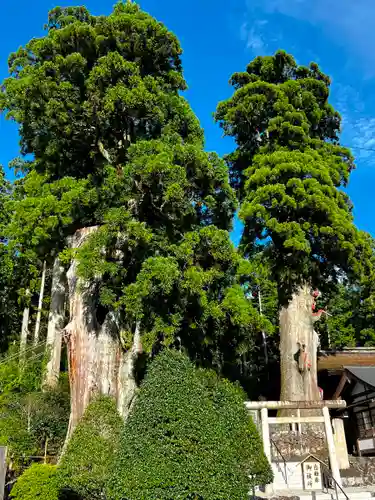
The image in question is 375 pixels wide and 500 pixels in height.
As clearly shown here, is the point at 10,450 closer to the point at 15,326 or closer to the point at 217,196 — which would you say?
the point at 217,196

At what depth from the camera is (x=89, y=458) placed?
19.7 ft

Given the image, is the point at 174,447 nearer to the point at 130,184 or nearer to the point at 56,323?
the point at 130,184

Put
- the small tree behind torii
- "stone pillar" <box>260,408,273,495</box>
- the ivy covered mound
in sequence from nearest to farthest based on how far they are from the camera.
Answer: the ivy covered mound
"stone pillar" <box>260,408,273,495</box>
the small tree behind torii

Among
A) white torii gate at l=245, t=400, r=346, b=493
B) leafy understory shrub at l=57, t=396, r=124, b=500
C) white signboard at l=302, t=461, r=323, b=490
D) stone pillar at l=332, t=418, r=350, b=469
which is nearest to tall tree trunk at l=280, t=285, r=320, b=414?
stone pillar at l=332, t=418, r=350, b=469

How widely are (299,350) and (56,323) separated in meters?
7.55

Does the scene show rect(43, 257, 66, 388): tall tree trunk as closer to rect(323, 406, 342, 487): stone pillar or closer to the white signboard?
the white signboard

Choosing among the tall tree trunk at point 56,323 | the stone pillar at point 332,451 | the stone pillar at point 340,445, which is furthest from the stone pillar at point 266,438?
the tall tree trunk at point 56,323

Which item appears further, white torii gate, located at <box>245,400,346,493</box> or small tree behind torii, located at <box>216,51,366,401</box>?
small tree behind torii, located at <box>216,51,366,401</box>

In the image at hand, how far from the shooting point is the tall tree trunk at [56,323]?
12656 mm

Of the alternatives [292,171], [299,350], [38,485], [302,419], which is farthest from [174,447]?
[292,171]

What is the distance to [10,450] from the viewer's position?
338 inches

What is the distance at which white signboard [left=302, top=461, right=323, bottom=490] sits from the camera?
7949mm

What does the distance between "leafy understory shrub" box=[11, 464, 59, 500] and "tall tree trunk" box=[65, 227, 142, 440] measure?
831mm

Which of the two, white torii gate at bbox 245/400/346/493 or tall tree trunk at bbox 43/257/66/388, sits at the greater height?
tall tree trunk at bbox 43/257/66/388
